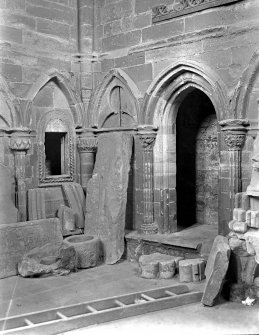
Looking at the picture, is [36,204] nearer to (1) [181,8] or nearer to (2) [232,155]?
(2) [232,155]

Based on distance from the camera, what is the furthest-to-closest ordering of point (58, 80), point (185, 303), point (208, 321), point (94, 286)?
point (58, 80) → point (94, 286) → point (185, 303) → point (208, 321)

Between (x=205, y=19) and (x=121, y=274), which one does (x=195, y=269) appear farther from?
(x=205, y=19)

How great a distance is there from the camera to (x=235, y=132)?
740 centimetres

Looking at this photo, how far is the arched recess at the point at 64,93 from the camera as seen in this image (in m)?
8.91

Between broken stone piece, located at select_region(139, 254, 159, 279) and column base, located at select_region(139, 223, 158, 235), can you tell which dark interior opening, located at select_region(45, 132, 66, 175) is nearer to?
column base, located at select_region(139, 223, 158, 235)

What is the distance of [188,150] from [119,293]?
4253 mm

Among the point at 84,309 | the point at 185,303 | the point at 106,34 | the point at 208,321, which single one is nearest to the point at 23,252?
the point at 84,309

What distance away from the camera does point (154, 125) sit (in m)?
8.77

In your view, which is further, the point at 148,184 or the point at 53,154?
the point at 53,154

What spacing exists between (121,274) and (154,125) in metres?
2.77

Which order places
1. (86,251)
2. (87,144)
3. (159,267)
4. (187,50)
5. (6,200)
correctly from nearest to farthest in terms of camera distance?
(159,267), (86,251), (187,50), (6,200), (87,144)

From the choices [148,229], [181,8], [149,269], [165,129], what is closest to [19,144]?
[165,129]

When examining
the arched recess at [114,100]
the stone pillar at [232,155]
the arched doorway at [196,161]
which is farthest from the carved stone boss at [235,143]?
the arched doorway at [196,161]

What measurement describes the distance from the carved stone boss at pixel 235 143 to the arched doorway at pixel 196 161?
235 cm
